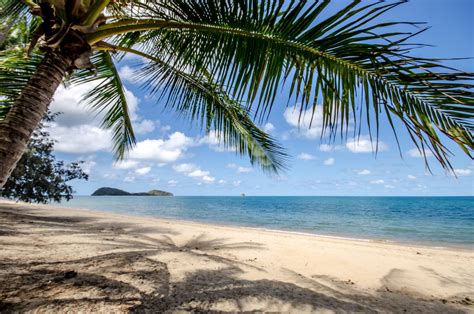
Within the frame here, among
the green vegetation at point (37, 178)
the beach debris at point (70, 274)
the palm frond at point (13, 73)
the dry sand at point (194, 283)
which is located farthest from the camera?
the green vegetation at point (37, 178)

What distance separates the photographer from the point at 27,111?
2029mm

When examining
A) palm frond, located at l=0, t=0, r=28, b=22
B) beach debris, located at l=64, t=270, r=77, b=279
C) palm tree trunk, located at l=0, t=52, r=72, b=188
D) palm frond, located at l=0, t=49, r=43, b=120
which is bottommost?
beach debris, located at l=64, t=270, r=77, b=279

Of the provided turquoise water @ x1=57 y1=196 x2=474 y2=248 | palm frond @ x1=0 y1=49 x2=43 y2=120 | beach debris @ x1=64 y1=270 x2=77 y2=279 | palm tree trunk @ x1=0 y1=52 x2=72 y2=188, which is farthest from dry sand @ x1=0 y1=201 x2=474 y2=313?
turquoise water @ x1=57 y1=196 x2=474 y2=248

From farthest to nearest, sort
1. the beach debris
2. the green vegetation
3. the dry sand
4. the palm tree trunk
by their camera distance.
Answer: the green vegetation < the beach debris < the dry sand < the palm tree trunk

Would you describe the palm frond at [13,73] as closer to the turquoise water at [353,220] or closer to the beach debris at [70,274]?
the beach debris at [70,274]

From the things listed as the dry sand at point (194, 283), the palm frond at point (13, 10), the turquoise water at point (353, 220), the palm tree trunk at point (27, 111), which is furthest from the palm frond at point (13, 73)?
the turquoise water at point (353, 220)

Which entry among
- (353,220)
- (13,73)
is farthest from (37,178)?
(353,220)

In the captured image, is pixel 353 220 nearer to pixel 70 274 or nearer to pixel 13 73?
pixel 70 274

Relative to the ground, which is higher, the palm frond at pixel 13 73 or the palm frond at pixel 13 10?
the palm frond at pixel 13 10

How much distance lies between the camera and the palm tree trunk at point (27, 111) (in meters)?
1.91

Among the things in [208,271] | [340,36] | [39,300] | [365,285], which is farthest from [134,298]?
[365,285]

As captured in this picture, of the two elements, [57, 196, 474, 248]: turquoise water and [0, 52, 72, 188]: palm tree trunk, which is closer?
[0, 52, 72, 188]: palm tree trunk

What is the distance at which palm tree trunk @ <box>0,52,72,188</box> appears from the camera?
6.28ft

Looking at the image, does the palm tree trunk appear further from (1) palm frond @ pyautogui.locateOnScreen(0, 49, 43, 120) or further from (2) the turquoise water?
(2) the turquoise water
